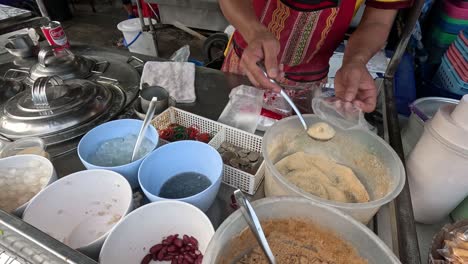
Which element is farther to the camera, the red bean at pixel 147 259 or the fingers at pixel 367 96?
the fingers at pixel 367 96

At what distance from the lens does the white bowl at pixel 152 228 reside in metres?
0.68

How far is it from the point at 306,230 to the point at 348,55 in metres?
0.79

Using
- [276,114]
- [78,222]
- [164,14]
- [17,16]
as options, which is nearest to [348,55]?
[276,114]

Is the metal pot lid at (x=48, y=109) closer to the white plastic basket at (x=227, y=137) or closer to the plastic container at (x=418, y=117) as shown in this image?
the white plastic basket at (x=227, y=137)

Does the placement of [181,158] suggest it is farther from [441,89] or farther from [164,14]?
[164,14]

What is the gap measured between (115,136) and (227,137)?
439 millimetres

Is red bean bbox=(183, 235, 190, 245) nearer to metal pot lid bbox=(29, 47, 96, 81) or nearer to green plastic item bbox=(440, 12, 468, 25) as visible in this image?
metal pot lid bbox=(29, 47, 96, 81)

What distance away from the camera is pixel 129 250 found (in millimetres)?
705

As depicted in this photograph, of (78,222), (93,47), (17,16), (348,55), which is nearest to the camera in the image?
(78,222)

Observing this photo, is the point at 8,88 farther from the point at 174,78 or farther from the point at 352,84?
the point at 352,84

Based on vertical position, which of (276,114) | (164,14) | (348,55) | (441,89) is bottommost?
(164,14)

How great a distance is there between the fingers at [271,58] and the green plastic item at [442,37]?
1.37 m

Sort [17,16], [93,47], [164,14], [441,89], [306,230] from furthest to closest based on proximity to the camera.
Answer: [164,14] → [93,47] → [17,16] → [441,89] → [306,230]

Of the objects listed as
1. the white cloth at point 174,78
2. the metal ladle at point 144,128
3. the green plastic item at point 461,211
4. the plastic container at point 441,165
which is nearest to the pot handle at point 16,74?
the white cloth at point 174,78
